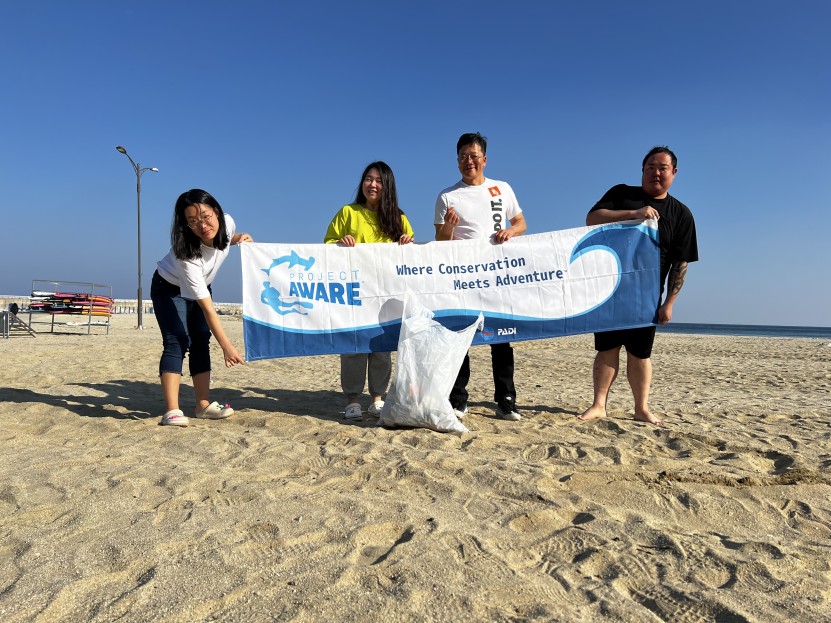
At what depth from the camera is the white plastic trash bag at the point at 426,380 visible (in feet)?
11.6

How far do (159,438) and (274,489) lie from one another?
137cm

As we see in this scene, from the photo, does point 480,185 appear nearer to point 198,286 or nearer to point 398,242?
point 398,242

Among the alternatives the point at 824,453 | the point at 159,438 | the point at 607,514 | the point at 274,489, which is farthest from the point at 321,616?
the point at 824,453

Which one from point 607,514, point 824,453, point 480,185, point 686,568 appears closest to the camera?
point 686,568

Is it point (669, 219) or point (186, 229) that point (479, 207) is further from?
point (186, 229)

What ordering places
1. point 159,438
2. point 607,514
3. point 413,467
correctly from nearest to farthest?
point 607,514 → point 413,467 → point 159,438

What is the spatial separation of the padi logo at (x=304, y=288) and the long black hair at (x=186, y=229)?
0.56 m

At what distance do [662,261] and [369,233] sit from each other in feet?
7.71

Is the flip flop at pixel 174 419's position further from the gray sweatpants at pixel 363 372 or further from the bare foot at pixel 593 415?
the bare foot at pixel 593 415

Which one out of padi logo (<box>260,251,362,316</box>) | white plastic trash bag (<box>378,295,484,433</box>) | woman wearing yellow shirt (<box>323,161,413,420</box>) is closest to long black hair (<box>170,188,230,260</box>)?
padi logo (<box>260,251,362,316</box>)

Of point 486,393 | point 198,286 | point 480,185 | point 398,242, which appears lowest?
point 486,393

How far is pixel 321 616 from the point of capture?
144 cm

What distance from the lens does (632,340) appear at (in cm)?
420

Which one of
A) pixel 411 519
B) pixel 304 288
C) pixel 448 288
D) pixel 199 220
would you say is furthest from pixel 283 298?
pixel 411 519
